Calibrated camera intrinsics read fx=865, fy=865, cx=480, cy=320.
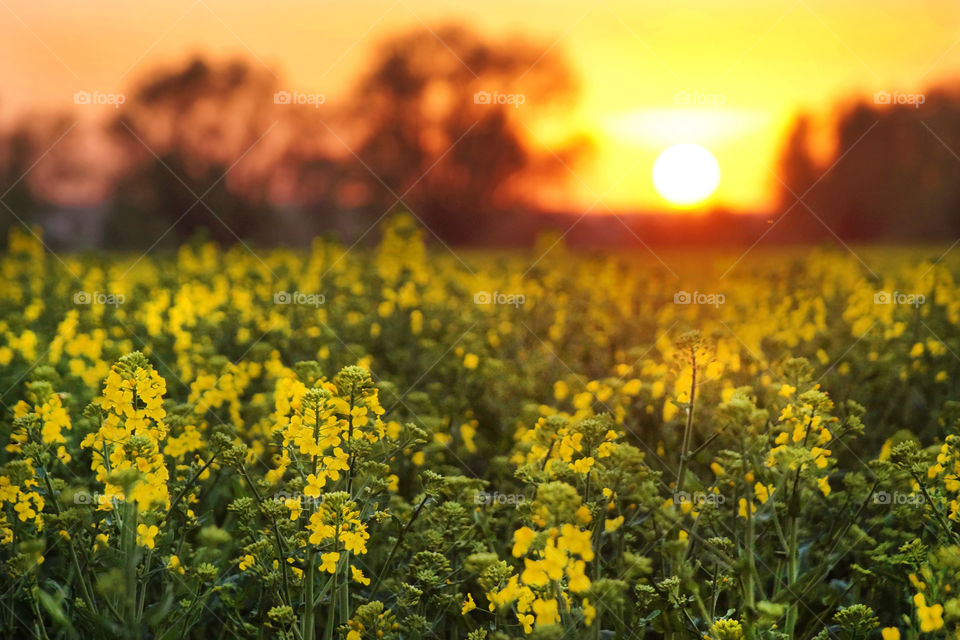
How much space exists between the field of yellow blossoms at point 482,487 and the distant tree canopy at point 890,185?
117ft

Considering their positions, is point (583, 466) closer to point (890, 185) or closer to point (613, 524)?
point (613, 524)

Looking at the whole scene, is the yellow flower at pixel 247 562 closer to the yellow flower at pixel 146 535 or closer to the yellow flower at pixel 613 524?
the yellow flower at pixel 146 535

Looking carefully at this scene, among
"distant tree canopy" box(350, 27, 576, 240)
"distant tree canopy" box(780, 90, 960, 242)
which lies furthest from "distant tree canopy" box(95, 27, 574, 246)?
"distant tree canopy" box(780, 90, 960, 242)

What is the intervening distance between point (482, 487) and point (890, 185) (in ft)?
148

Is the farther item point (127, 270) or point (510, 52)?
point (510, 52)

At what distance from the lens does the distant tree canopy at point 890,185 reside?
40688 mm

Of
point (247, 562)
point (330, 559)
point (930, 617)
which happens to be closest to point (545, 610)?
point (330, 559)

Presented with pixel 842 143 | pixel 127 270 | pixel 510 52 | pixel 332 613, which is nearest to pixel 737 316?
pixel 332 613

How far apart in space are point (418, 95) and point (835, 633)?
32.7 metres

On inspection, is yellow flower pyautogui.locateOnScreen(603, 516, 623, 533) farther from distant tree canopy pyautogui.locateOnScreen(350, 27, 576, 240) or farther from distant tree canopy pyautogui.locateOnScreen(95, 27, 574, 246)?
distant tree canopy pyautogui.locateOnScreen(350, 27, 576, 240)

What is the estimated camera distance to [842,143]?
46.3 metres

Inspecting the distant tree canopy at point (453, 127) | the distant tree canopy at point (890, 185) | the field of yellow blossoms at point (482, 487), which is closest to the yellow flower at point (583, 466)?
the field of yellow blossoms at point (482, 487)

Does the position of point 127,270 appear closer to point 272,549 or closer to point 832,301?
point 832,301

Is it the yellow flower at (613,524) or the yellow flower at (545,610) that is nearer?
the yellow flower at (545,610)
